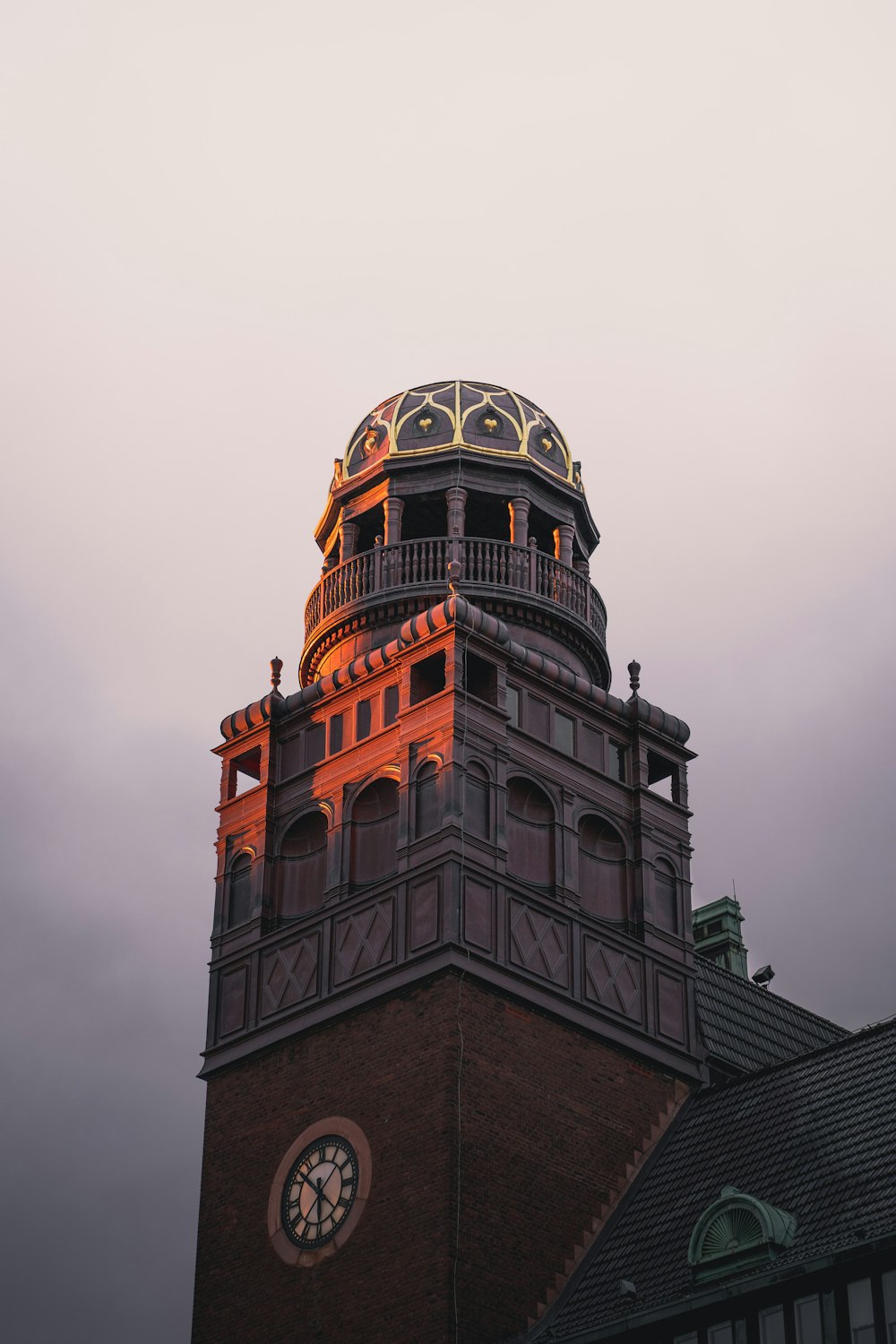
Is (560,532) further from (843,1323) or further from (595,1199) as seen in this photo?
(843,1323)

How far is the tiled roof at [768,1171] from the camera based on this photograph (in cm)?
4025

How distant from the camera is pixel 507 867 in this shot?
4694 cm

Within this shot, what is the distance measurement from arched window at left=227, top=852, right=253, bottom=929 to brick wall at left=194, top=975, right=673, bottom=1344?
3.50 metres

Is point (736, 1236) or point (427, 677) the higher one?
point (427, 677)

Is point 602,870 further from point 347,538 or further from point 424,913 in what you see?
point 347,538

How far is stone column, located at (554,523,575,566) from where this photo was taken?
54844 millimetres

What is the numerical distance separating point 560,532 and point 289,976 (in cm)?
1334

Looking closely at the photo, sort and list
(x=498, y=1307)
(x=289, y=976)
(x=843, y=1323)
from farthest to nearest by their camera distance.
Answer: (x=289, y=976)
(x=498, y=1307)
(x=843, y=1323)

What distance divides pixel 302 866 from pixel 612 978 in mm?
6959

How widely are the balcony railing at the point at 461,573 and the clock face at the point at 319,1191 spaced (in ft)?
43.6

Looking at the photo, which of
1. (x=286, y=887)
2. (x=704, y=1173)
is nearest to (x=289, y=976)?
(x=286, y=887)

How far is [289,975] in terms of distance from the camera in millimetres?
47719

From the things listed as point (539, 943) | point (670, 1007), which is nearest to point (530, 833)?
point (539, 943)

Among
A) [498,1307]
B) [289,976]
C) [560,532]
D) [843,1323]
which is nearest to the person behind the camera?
[843,1323]
